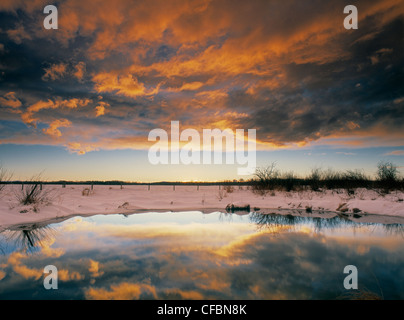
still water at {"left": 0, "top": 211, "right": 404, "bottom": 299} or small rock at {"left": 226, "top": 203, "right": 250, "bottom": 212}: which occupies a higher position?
still water at {"left": 0, "top": 211, "right": 404, "bottom": 299}

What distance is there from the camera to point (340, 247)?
4.25 metres

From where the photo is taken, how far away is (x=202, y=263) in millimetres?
3350

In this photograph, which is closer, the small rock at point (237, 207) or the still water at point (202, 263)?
the still water at point (202, 263)

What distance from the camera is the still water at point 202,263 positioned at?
2.50 m

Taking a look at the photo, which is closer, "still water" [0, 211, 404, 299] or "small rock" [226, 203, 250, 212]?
"still water" [0, 211, 404, 299]

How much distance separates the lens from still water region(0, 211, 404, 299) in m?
2.50

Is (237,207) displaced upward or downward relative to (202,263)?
downward

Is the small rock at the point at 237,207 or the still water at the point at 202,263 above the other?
the still water at the point at 202,263

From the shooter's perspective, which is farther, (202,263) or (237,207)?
(237,207)

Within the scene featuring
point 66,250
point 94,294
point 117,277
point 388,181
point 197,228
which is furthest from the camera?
point 388,181
